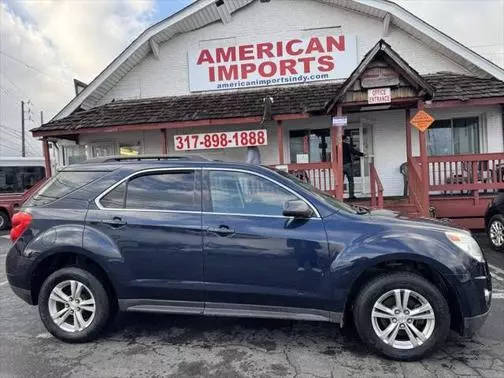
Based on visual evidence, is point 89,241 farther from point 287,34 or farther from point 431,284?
point 287,34

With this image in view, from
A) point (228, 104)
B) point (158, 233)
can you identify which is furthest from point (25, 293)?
point (228, 104)

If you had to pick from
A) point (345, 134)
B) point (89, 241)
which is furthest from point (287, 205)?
point (345, 134)

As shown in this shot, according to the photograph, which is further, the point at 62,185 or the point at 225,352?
the point at 62,185

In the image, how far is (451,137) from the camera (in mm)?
12070

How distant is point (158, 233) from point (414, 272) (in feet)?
7.40

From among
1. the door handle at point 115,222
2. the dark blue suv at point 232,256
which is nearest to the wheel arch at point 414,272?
the dark blue suv at point 232,256

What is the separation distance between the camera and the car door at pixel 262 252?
375cm

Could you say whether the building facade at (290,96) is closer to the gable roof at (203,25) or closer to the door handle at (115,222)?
the gable roof at (203,25)

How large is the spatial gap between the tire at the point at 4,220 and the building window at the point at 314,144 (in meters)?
10.5

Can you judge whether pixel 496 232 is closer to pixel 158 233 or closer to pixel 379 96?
pixel 379 96

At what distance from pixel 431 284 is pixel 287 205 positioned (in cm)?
136

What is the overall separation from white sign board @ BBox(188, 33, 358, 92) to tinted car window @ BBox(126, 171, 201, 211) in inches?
359

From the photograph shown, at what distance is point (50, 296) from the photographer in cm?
421

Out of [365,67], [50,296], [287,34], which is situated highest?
[287,34]
